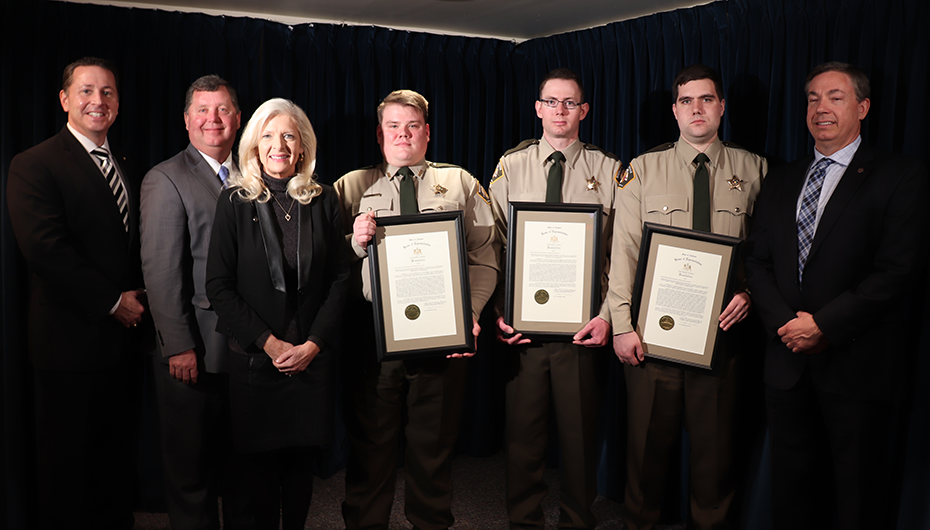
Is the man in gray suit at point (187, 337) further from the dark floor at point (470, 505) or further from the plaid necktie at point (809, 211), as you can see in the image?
the plaid necktie at point (809, 211)

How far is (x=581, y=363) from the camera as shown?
9.16 feet

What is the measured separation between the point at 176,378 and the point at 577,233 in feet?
5.72

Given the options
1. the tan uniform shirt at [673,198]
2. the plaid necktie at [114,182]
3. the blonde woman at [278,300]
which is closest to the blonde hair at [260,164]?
the blonde woman at [278,300]

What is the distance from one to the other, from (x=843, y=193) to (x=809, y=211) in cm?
14

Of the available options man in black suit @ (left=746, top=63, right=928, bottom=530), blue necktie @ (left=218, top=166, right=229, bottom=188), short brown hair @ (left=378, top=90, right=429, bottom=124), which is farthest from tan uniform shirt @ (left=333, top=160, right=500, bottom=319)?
man in black suit @ (left=746, top=63, right=928, bottom=530)

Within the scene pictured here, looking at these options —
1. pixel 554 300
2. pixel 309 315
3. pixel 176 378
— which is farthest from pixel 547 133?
pixel 176 378

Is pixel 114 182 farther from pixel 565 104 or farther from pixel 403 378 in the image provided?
pixel 565 104

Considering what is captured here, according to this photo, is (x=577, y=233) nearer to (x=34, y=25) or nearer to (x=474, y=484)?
(x=474, y=484)

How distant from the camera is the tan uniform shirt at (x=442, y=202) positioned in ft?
9.03

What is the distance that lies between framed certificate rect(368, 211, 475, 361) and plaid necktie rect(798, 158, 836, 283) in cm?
133

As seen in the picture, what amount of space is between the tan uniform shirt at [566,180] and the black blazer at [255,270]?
919mm

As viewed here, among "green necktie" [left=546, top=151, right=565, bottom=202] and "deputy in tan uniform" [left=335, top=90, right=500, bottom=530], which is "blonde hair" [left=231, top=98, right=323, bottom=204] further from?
"green necktie" [left=546, top=151, right=565, bottom=202]

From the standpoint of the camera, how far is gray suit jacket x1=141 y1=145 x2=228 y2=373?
97.3 inches

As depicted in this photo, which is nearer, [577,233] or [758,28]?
[577,233]
